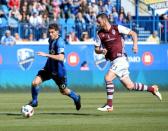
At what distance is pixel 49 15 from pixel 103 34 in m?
16.6

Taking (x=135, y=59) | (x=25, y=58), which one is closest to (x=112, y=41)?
(x=25, y=58)

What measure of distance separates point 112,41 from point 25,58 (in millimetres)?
14171

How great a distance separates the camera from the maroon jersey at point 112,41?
17578mm

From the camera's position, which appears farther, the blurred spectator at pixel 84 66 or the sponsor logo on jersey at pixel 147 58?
the sponsor logo on jersey at pixel 147 58

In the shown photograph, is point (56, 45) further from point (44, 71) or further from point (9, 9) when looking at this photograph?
point (9, 9)

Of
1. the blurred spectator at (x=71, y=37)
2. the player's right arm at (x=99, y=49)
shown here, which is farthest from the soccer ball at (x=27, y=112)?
the blurred spectator at (x=71, y=37)

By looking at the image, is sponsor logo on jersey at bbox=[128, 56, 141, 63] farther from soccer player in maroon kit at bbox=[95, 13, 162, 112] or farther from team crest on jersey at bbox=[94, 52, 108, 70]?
soccer player in maroon kit at bbox=[95, 13, 162, 112]

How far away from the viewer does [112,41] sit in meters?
17.7

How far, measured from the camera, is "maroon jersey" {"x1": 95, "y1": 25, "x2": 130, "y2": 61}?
57.7ft

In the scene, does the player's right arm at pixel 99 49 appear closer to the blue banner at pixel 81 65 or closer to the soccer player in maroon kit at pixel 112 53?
the soccer player in maroon kit at pixel 112 53

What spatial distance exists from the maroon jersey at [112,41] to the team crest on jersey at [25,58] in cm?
1384

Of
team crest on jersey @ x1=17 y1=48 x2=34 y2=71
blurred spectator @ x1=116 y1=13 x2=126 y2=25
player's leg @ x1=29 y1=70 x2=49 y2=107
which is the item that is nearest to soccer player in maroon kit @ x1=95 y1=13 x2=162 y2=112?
player's leg @ x1=29 y1=70 x2=49 y2=107

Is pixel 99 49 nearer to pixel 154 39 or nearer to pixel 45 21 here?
pixel 45 21

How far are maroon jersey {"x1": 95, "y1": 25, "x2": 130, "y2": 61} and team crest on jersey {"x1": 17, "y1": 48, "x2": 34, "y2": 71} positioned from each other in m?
13.8
